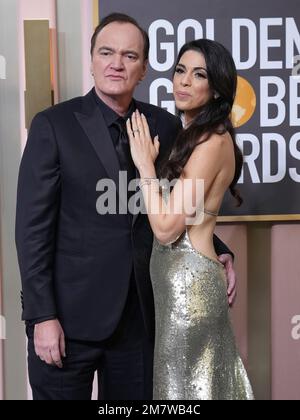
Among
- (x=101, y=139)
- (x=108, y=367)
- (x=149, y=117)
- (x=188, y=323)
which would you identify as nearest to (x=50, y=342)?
(x=108, y=367)

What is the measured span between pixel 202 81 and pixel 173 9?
2.12 feet

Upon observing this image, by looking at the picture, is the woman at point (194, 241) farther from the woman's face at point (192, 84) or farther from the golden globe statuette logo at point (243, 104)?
the golden globe statuette logo at point (243, 104)

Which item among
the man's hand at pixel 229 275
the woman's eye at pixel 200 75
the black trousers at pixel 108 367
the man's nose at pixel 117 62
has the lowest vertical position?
the black trousers at pixel 108 367

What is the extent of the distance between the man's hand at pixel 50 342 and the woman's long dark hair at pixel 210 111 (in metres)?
0.41

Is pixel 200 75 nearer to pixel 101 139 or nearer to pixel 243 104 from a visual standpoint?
pixel 101 139

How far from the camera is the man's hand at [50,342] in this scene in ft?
4.75

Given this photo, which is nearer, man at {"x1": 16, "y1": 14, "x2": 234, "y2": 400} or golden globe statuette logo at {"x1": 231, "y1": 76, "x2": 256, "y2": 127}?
man at {"x1": 16, "y1": 14, "x2": 234, "y2": 400}

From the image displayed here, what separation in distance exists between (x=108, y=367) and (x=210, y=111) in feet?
2.08

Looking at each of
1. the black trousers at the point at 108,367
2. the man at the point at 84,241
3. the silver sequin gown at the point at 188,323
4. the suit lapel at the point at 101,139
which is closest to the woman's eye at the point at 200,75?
the man at the point at 84,241

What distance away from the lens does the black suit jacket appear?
144 centimetres

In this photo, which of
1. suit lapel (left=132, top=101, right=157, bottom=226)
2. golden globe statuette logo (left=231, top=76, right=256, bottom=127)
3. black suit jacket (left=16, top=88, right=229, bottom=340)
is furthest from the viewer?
golden globe statuette logo (left=231, top=76, right=256, bottom=127)

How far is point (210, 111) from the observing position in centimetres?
152

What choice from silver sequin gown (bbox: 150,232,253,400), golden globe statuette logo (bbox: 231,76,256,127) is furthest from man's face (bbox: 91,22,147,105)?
golden globe statuette logo (bbox: 231,76,256,127)

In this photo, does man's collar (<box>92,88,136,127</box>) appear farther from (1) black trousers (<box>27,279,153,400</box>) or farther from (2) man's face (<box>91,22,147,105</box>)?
(1) black trousers (<box>27,279,153,400</box>)
